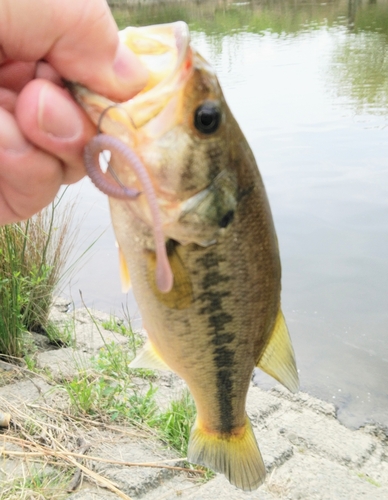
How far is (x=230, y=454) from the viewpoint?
2.03 metres

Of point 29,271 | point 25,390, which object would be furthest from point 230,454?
point 29,271

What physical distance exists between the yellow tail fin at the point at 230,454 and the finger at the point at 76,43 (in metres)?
1.30

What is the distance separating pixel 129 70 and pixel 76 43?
6.0 inches

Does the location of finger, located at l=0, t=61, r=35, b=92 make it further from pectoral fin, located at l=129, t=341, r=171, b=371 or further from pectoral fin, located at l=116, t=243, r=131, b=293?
pectoral fin, located at l=129, t=341, r=171, b=371

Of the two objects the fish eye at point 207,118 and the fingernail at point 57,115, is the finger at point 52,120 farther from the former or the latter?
the fish eye at point 207,118

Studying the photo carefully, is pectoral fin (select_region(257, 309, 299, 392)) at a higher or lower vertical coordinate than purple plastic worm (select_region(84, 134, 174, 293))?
lower

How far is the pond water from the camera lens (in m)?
5.65

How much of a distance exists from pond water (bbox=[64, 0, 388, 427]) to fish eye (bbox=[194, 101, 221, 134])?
12.7 ft

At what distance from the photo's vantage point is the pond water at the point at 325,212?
5648mm

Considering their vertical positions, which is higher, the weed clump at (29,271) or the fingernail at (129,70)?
the fingernail at (129,70)

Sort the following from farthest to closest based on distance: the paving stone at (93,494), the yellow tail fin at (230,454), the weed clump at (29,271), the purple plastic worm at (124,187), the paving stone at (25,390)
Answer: the weed clump at (29,271), the paving stone at (25,390), the paving stone at (93,494), the yellow tail fin at (230,454), the purple plastic worm at (124,187)

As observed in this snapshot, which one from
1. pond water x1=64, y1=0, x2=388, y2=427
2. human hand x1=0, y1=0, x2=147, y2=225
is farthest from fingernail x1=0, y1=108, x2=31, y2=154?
pond water x1=64, y1=0, x2=388, y2=427

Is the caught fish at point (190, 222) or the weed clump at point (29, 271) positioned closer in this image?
the caught fish at point (190, 222)

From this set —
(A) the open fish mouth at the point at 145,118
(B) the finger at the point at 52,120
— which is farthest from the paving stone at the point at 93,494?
(B) the finger at the point at 52,120
